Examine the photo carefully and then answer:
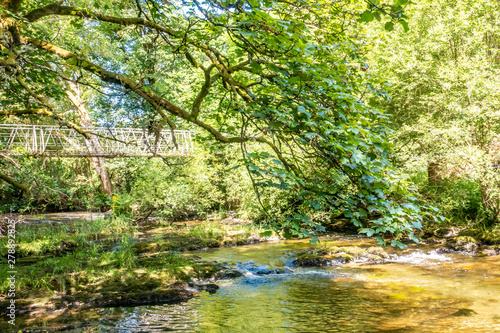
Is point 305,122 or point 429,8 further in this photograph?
point 429,8

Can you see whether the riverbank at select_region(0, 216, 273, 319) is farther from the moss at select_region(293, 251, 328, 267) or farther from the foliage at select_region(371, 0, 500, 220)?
the foliage at select_region(371, 0, 500, 220)

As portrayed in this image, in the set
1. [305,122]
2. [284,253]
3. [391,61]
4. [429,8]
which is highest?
[429,8]

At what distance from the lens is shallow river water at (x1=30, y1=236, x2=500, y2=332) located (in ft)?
19.9

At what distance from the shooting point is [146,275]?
26.3 feet

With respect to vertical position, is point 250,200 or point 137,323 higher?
point 250,200

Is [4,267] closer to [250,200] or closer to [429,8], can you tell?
[250,200]

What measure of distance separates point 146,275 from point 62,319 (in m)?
2.12

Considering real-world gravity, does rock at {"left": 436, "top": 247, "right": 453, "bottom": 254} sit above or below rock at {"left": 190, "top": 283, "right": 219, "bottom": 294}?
below

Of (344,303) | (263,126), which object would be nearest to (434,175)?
(344,303)

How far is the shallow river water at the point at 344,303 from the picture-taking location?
19.9 feet

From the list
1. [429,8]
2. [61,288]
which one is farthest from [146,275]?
[429,8]

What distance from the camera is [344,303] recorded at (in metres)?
7.30

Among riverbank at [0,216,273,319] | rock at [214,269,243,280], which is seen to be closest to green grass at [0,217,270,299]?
riverbank at [0,216,273,319]

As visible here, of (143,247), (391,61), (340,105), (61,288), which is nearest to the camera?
(340,105)
